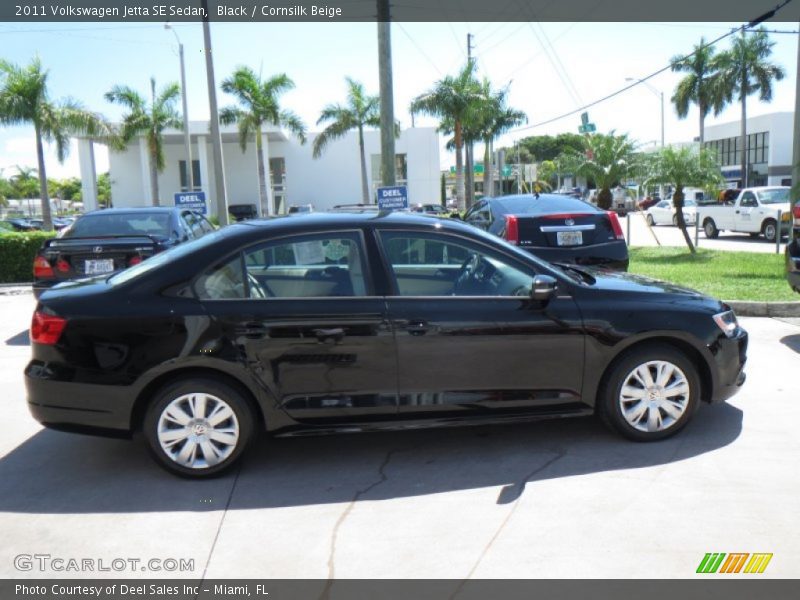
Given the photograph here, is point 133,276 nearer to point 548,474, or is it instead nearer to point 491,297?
point 491,297

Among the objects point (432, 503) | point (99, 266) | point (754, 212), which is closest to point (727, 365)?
point (432, 503)

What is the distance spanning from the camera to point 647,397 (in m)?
4.81

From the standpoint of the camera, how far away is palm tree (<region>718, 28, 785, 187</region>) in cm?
4512

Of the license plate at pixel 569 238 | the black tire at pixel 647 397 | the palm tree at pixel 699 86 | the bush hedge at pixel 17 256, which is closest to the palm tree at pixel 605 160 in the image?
the license plate at pixel 569 238

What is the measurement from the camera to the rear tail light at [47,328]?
4.40 metres

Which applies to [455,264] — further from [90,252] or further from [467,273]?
[90,252]

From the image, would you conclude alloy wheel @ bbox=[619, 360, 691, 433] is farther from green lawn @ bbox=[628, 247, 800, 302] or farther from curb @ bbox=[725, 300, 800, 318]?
green lawn @ bbox=[628, 247, 800, 302]

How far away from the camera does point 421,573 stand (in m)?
3.37

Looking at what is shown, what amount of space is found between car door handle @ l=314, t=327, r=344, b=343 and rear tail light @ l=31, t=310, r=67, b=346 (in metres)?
1.55

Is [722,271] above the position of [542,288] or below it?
below

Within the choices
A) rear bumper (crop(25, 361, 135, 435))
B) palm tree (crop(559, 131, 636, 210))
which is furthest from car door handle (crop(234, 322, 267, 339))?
palm tree (crop(559, 131, 636, 210))

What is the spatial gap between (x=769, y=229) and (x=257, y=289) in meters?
20.8

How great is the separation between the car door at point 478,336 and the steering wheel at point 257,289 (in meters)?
0.78
